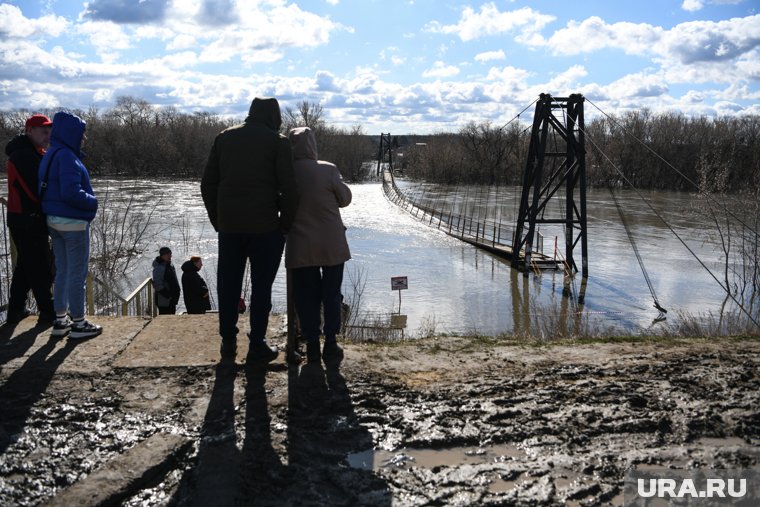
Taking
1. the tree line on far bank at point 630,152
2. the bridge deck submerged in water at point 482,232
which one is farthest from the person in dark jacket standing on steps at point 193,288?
the tree line on far bank at point 630,152

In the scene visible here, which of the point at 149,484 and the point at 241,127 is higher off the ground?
the point at 241,127

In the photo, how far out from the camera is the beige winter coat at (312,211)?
4.10m

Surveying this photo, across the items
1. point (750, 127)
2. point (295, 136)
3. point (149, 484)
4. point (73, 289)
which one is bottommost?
point (149, 484)

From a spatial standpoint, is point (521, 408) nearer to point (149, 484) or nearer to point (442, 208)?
point (149, 484)

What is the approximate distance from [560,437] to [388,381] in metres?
1.11

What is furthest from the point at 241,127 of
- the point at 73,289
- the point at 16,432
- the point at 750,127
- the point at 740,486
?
the point at 750,127

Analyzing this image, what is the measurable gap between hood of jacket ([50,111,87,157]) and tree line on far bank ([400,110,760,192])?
60.1 metres

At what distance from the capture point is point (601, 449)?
10.5 feet

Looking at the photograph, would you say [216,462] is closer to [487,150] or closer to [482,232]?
[482,232]

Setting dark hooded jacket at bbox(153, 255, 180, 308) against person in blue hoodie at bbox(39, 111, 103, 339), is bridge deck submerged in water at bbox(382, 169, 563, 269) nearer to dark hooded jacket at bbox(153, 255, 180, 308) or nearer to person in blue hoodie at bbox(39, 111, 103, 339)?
dark hooded jacket at bbox(153, 255, 180, 308)

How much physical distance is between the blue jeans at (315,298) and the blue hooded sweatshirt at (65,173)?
5.02 feet

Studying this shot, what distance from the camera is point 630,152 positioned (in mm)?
67938

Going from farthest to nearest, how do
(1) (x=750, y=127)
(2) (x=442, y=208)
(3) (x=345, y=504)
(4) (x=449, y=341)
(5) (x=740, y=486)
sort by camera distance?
(1) (x=750, y=127), (2) (x=442, y=208), (4) (x=449, y=341), (5) (x=740, y=486), (3) (x=345, y=504)

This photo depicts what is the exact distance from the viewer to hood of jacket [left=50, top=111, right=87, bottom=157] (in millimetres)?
4328
